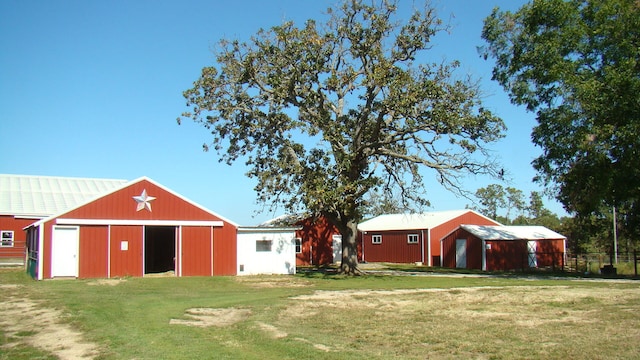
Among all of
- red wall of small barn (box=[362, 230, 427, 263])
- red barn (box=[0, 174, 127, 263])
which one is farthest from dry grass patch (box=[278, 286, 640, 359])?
red wall of small barn (box=[362, 230, 427, 263])

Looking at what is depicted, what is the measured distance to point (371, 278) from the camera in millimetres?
31062

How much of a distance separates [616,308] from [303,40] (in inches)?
749

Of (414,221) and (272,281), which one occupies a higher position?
(414,221)

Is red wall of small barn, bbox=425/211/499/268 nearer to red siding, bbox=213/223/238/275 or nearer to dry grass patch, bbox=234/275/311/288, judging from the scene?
dry grass patch, bbox=234/275/311/288

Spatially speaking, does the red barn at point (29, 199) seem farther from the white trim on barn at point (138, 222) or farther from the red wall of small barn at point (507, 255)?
the red wall of small barn at point (507, 255)

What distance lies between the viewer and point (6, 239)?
1634 inches

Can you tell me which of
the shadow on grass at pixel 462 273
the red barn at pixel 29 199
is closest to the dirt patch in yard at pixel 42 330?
the shadow on grass at pixel 462 273

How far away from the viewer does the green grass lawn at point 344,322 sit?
10812 millimetres

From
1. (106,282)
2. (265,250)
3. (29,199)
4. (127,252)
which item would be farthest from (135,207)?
(29,199)

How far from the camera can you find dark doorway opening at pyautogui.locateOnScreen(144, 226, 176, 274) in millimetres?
38750

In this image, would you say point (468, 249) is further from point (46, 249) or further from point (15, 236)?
point (15, 236)

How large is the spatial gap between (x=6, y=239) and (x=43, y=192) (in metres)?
5.59

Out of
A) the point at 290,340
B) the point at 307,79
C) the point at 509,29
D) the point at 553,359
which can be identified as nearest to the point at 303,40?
the point at 307,79

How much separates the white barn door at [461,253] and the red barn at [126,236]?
20000 millimetres
